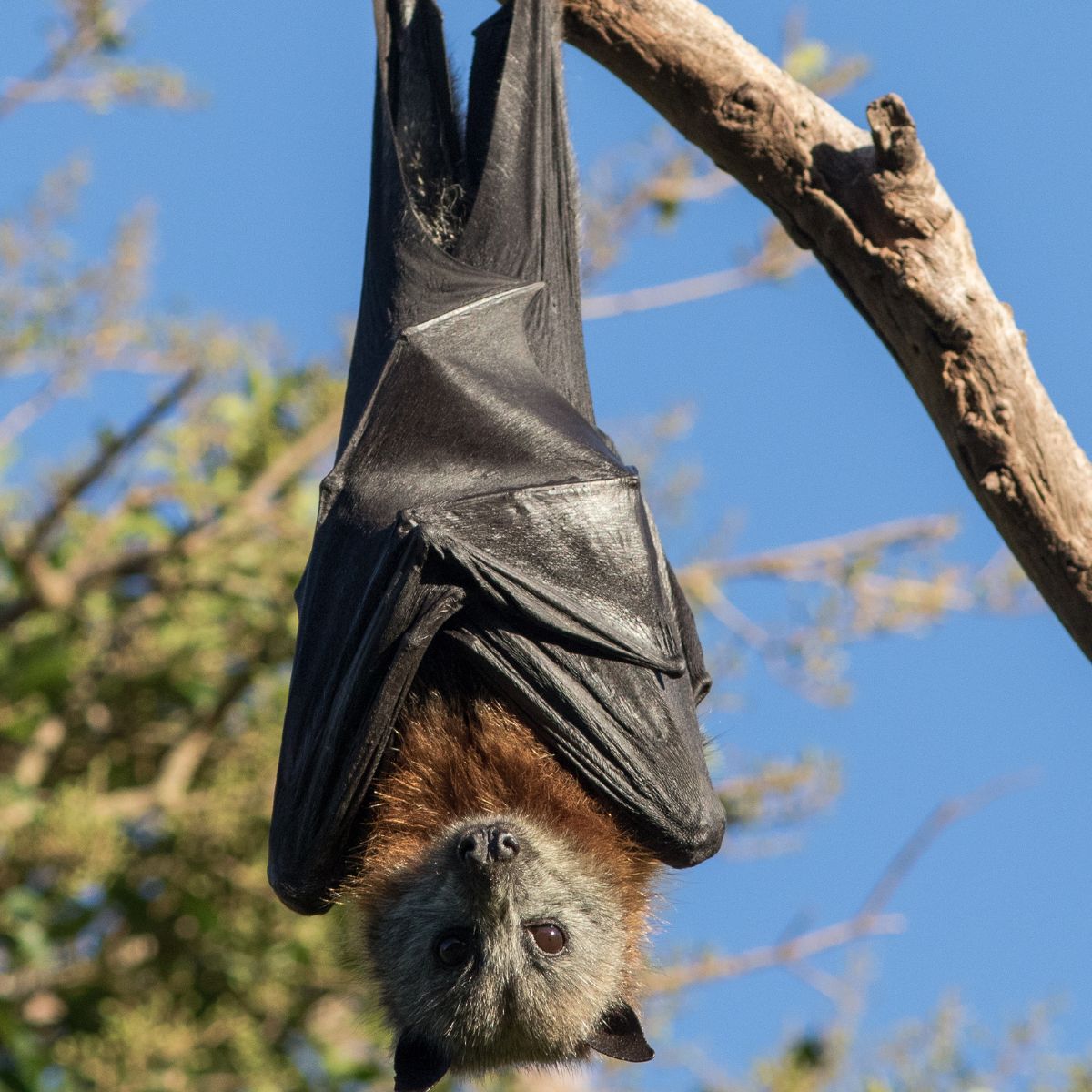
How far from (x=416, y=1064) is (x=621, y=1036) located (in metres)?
0.63

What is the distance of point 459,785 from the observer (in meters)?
4.57

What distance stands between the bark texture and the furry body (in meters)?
1.56

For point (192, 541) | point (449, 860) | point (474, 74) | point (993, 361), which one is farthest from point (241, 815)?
point (993, 361)

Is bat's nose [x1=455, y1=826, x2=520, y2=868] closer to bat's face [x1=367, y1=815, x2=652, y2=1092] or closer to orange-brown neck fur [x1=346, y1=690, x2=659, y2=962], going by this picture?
bat's face [x1=367, y1=815, x2=652, y2=1092]

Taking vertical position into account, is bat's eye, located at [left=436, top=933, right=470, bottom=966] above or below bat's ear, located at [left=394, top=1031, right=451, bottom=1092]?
above

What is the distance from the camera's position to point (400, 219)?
5016 mm

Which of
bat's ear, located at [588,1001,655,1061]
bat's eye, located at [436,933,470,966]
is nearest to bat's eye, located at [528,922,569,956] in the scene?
bat's eye, located at [436,933,470,966]

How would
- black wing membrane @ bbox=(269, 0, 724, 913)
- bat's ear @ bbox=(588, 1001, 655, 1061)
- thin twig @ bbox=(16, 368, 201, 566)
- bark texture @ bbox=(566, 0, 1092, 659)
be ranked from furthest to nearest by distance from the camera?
thin twig @ bbox=(16, 368, 201, 566) → bat's ear @ bbox=(588, 1001, 655, 1061) → black wing membrane @ bbox=(269, 0, 724, 913) → bark texture @ bbox=(566, 0, 1092, 659)

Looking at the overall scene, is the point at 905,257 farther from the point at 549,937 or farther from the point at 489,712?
the point at 549,937

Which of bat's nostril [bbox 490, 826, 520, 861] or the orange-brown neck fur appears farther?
the orange-brown neck fur

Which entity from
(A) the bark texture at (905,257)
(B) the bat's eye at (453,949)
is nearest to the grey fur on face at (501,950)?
(B) the bat's eye at (453,949)

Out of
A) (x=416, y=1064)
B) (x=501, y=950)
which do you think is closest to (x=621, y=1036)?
(x=501, y=950)

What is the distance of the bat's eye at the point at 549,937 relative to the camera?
450cm

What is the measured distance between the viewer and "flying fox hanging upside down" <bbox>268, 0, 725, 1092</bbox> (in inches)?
173
